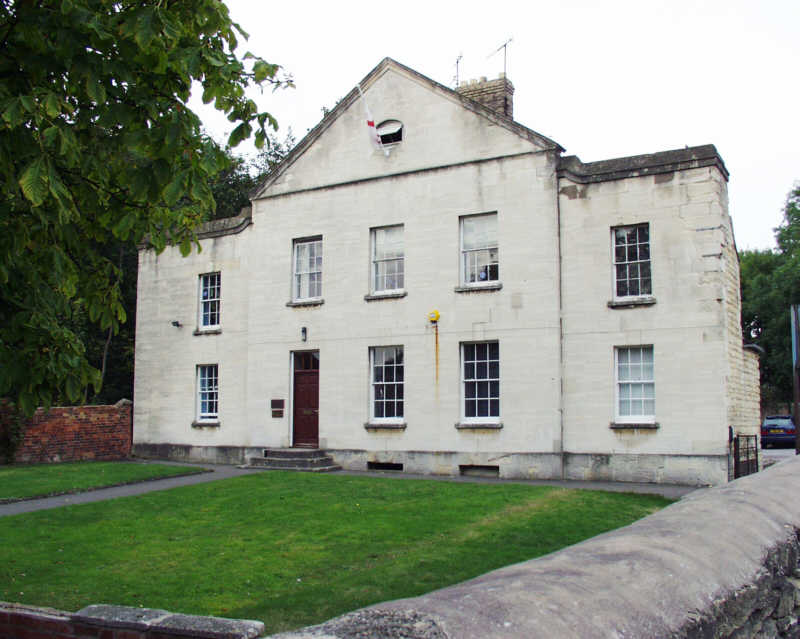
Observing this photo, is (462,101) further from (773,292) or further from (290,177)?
(773,292)

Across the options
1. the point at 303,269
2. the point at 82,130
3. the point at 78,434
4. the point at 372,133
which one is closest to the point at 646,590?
the point at 82,130

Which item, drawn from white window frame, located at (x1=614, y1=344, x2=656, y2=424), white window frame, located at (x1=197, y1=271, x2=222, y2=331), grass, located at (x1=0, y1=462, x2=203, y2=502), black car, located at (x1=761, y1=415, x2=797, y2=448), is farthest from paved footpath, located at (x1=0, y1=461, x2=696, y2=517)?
black car, located at (x1=761, y1=415, x2=797, y2=448)

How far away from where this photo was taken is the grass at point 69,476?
52.4 ft

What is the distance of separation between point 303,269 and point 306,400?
3829 mm

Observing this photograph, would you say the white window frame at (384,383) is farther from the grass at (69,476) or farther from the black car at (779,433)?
the black car at (779,433)

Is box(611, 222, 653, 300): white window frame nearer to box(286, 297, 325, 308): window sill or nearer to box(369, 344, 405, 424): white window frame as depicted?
box(369, 344, 405, 424): white window frame

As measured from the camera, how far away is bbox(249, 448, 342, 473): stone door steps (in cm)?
2038

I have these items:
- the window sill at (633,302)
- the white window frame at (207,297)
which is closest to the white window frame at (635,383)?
the window sill at (633,302)

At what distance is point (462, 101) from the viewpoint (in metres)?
20.3

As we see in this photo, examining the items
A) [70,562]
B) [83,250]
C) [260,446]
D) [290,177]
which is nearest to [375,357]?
[260,446]

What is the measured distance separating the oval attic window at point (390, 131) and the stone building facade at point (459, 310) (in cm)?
4

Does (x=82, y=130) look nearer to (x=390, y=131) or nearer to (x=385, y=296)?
(x=385, y=296)

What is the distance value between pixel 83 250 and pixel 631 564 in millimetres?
5182

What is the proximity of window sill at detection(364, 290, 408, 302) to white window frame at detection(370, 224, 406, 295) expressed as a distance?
0.11 meters
